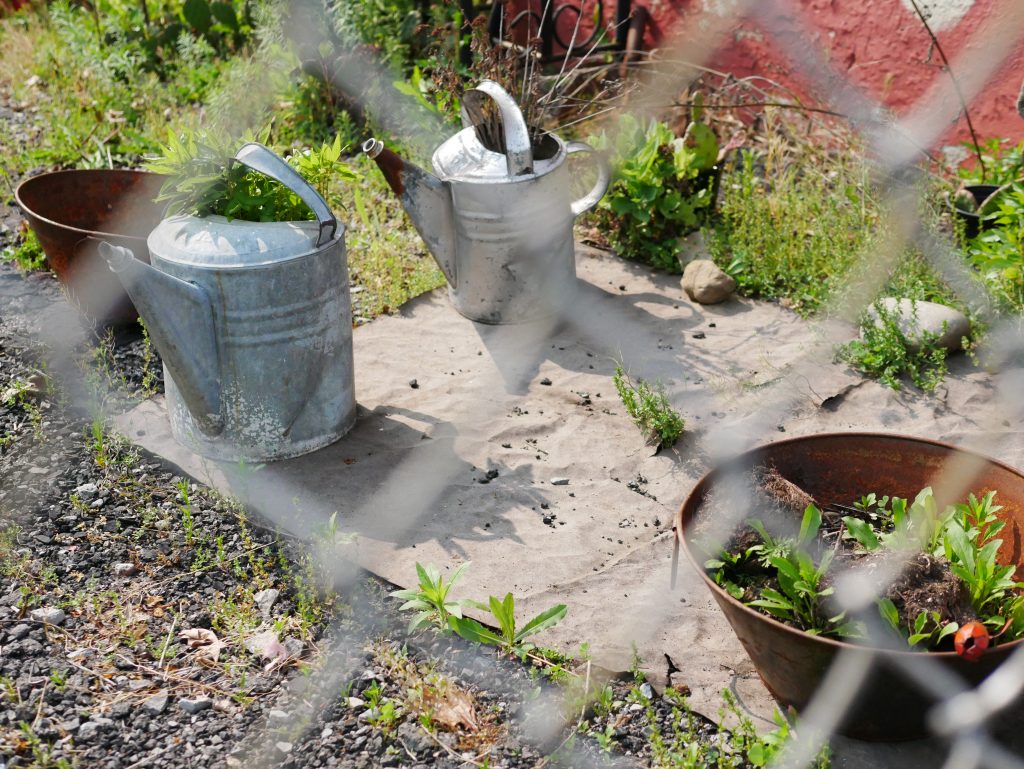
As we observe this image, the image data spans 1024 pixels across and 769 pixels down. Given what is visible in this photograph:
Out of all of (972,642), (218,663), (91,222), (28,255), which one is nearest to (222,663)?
(218,663)

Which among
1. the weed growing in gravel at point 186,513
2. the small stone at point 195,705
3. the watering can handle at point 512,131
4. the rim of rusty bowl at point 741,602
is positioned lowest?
the small stone at point 195,705

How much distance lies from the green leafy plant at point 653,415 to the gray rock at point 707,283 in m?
0.75

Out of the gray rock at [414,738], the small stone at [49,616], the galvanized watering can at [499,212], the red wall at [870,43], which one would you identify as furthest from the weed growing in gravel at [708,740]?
the red wall at [870,43]

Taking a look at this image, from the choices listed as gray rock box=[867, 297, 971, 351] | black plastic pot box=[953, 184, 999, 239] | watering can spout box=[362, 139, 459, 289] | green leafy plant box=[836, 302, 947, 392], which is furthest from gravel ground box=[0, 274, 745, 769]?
black plastic pot box=[953, 184, 999, 239]

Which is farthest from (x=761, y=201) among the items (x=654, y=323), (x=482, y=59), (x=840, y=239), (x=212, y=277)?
(x=212, y=277)

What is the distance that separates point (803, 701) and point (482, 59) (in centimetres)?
270

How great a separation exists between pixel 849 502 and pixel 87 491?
2.06 meters

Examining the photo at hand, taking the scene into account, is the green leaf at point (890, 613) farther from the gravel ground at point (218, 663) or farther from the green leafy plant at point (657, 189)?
the green leafy plant at point (657, 189)

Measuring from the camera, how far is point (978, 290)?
359cm

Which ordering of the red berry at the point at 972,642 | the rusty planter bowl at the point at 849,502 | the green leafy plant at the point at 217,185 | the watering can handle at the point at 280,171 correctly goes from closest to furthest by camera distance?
1. the red berry at the point at 972,642
2. the rusty planter bowl at the point at 849,502
3. the watering can handle at the point at 280,171
4. the green leafy plant at the point at 217,185

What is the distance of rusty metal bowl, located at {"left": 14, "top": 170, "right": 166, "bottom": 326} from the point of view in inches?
141

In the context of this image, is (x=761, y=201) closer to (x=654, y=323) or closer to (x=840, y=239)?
(x=840, y=239)

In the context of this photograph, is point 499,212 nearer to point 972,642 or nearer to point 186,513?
point 186,513

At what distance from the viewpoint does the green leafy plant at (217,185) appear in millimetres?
2805
